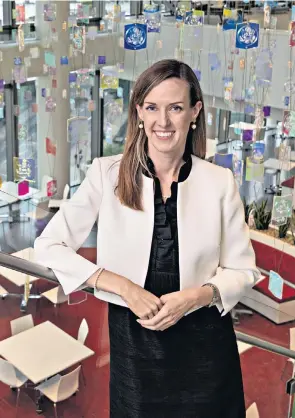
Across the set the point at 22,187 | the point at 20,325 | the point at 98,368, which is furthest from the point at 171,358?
the point at 22,187

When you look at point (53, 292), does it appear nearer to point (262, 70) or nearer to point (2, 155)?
point (262, 70)

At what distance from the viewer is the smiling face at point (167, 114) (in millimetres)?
1855

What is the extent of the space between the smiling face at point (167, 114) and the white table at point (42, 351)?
15.6 ft

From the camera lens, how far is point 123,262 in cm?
194

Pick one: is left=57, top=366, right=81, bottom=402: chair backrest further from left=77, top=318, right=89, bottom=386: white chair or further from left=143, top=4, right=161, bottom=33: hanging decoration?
left=143, top=4, right=161, bottom=33: hanging decoration

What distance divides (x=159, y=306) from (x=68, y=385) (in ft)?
16.0

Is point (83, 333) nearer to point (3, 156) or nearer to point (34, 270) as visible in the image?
point (34, 270)

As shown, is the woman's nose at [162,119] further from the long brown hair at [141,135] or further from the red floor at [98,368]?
the red floor at [98,368]

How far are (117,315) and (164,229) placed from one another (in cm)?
33

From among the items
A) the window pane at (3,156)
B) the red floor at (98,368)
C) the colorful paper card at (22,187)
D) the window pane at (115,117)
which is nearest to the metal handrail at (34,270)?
the red floor at (98,368)

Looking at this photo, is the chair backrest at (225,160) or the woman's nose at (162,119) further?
the chair backrest at (225,160)

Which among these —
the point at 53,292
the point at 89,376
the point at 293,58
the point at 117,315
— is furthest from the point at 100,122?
the point at 117,315

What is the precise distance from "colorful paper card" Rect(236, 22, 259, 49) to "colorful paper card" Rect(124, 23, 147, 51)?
108 cm

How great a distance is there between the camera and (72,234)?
199 centimetres
